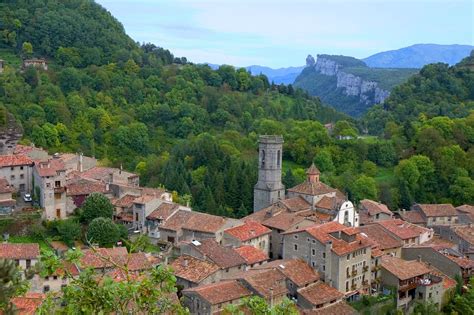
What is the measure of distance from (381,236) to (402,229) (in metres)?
3.16

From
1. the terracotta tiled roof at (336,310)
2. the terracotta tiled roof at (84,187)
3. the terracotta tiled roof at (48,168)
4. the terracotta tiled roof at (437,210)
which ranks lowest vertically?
the terracotta tiled roof at (336,310)

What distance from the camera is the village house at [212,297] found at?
101 feet

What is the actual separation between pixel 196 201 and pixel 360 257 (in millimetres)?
18573

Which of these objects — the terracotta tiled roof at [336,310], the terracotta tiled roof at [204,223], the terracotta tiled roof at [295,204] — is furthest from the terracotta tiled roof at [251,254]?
the terracotta tiled roof at [295,204]

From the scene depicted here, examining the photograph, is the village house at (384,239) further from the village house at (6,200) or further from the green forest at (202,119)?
the village house at (6,200)

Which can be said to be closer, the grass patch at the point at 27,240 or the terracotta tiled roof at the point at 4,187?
the grass patch at the point at 27,240

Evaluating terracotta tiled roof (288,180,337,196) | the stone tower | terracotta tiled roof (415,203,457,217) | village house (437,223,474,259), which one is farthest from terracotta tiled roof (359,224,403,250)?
terracotta tiled roof (415,203,457,217)

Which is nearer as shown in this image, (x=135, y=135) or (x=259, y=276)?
(x=259, y=276)

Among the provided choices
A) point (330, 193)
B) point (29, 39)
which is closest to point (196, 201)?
point (330, 193)

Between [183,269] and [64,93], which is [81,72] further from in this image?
[183,269]

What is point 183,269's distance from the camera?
34.8m

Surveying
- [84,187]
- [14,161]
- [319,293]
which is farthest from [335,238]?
[14,161]

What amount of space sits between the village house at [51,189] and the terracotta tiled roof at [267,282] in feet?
44.8

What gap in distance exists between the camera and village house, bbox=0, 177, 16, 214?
3900cm
